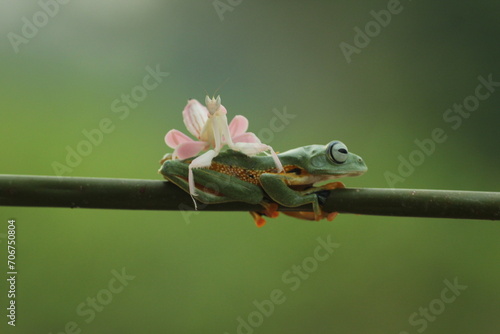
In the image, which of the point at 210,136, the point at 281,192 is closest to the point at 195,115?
the point at 210,136

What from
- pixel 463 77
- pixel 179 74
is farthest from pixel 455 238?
pixel 179 74

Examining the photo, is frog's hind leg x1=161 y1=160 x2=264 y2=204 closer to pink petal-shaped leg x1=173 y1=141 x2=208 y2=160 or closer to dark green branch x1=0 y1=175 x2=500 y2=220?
pink petal-shaped leg x1=173 y1=141 x2=208 y2=160

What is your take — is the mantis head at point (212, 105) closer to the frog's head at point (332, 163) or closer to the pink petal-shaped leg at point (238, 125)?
the pink petal-shaped leg at point (238, 125)

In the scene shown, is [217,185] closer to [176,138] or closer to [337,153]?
[176,138]

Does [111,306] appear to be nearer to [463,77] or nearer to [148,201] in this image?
[148,201]

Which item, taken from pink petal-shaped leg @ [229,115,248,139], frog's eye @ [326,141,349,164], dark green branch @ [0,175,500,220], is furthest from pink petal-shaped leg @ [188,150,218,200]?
frog's eye @ [326,141,349,164]

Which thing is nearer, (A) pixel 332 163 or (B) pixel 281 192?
(B) pixel 281 192

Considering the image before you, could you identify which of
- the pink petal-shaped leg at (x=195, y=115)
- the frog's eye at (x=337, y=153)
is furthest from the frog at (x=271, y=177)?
the pink petal-shaped leg at (x=195, y=115)
